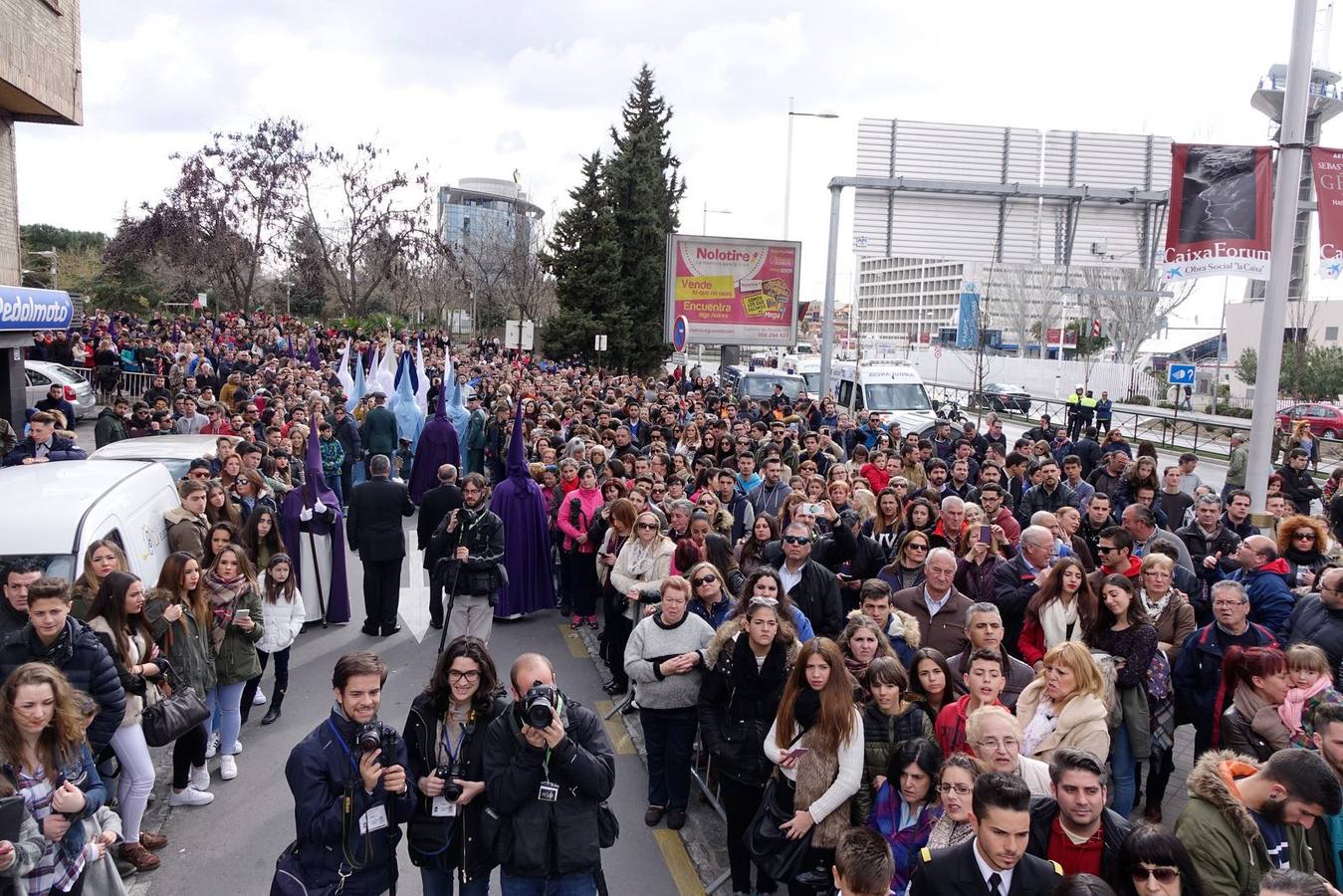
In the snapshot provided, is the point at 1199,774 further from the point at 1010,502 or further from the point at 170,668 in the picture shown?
the point at 1010,502

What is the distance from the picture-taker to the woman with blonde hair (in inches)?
188

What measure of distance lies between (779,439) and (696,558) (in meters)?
6.42

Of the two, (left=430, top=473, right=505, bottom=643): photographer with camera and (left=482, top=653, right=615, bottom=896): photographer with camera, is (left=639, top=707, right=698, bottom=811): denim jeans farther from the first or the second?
(left=430, top=473, right=505, bottom=643): photographer with camera

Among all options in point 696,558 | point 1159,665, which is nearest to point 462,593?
point 696,558

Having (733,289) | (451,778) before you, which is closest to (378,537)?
(451,778)

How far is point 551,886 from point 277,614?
12.8 ft

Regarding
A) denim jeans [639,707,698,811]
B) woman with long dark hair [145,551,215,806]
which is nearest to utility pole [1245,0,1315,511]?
denim jeans [639,707,698,811]

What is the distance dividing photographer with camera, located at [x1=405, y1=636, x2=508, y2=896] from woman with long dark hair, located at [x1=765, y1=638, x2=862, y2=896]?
4.78 feet

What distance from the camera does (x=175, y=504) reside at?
8.11 meters

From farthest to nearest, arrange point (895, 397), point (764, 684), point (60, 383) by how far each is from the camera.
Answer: point (895, 397) → point (60, 383) → point (764, 684)

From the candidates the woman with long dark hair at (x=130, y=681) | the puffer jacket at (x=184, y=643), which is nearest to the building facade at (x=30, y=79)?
the puffer jacket at (x=184, y=643)

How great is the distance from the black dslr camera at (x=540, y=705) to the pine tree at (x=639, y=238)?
110 ft

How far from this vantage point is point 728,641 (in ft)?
17.6

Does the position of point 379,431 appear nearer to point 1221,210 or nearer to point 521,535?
point 521,535
